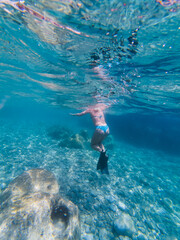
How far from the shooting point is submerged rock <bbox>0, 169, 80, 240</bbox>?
9.31 feet

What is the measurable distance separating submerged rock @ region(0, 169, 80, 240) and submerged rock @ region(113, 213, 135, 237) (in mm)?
1939

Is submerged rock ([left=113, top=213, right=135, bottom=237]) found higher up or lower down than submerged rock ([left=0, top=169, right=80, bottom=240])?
lower down

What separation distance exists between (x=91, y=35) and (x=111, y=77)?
4544 mm

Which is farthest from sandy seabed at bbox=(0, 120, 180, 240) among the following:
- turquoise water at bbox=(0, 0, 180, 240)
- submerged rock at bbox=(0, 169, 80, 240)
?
submerged rock at bbox=(0, 169, 80, 240)

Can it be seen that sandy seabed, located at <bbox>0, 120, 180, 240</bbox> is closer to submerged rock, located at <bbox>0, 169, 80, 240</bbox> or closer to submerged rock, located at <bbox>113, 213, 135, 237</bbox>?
submerged rock, located at <bbox>113, 213, 135, 237</bbox>

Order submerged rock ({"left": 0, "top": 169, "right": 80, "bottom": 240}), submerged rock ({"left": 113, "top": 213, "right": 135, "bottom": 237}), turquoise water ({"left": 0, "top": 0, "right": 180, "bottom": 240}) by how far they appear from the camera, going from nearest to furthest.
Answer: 1. submerged rock ({"left": 0, "top": 169, "right": 80, "bottom": 240})
2. submerged rock ({"left": 113, "top": 213, "right": 135, "bottom": 237})
3. turquoise water ({"left": 0, "top": 0, "right": 180, "bottom": 240})

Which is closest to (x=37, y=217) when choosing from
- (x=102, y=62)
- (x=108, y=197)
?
(x=108, y=197)

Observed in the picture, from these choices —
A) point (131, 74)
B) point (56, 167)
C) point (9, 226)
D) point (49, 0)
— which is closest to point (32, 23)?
point (49, 0)

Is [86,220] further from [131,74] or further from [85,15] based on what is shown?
[131,74]

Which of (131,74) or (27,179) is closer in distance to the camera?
(27,179)

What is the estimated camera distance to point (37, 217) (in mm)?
3139

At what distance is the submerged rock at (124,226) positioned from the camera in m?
4.48

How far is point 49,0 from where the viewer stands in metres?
4.62

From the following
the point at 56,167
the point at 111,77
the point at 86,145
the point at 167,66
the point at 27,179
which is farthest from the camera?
the point at 86,145
